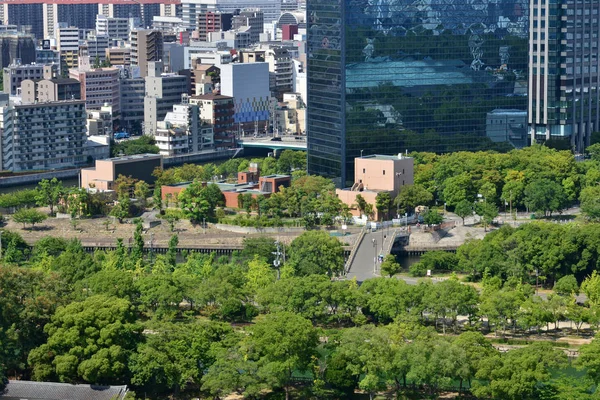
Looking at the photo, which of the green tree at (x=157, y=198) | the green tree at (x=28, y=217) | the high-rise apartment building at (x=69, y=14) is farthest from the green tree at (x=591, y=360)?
the high-rise apartment building at (x=69, y=14)

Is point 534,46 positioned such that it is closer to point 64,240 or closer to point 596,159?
point 596,159

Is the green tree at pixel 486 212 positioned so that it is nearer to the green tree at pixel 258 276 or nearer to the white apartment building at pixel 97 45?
the green tree at pixel 258 276

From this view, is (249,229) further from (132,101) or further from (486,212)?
(132,101)

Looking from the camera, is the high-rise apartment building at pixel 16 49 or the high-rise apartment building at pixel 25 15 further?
the high-rise apartment building at pixel 25 15

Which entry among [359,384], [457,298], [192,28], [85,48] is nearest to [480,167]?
[457,298]

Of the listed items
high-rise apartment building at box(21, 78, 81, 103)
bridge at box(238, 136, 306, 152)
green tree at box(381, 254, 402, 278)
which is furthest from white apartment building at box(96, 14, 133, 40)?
green tree at box(381, 254, 402, 278)

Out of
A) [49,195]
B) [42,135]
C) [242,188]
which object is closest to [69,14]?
[42,135]
